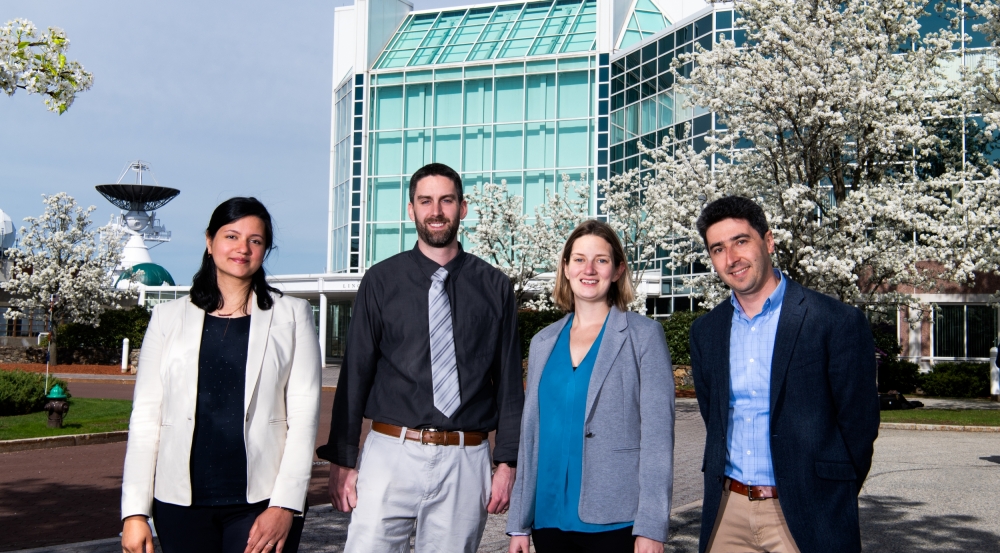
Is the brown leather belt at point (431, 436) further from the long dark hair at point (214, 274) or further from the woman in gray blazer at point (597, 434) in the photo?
the long dark hair at point (214, 274)

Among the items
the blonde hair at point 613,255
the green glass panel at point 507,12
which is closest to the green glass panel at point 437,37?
the green glass panel at point 507,12

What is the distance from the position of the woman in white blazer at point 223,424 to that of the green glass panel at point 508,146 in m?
43.2

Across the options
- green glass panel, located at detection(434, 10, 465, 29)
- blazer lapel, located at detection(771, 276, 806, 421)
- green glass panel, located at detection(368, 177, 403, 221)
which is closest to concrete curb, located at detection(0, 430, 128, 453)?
blazer lapel, located at detection(771, 276, 806, 421)

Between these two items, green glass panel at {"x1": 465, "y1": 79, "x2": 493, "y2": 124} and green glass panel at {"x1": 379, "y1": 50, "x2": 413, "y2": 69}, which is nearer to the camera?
green glass panel at {"x1": 465, "y1": 79, "x2": 493, "y2": 124}

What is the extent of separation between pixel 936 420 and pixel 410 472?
59.5ft

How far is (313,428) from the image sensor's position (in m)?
3.68

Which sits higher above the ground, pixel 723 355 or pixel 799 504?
pixel 723 355

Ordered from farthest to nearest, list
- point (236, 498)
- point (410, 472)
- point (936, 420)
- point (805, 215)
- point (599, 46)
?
point (599, 46), point (805, 215), point (936, 420), point (410, 472), point (236, 498)

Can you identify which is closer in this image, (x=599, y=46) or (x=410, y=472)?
(x=410, y=472)

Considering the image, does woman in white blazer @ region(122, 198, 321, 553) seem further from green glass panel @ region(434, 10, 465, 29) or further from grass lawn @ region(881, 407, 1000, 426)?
green glass panel @ region(434, 10, 465, 29)

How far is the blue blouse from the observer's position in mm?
3830

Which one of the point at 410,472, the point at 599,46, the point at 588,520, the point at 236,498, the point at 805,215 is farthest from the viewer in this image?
the point at 599,46

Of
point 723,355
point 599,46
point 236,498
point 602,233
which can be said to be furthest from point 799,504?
point 599,46

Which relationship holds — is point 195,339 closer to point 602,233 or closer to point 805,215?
point 602,233
